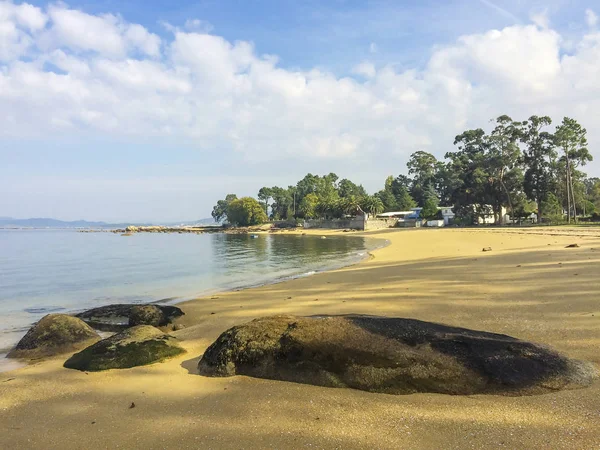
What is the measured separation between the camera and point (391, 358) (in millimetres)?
4973

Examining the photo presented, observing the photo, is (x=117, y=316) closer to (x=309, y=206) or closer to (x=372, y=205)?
(x=372, y=205)

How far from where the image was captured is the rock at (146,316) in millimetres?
10711

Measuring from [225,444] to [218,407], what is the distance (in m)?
0.87

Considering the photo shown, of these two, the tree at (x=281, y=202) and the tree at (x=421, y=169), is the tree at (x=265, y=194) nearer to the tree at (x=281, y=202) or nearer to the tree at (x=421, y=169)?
the tree at (x=281, y=202)

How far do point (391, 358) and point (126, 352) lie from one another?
4.59m

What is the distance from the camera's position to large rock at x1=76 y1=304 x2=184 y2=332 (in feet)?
36.3

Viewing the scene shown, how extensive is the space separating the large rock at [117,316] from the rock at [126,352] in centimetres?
327

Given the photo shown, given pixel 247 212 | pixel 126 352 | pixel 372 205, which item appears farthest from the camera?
pixel 247 212

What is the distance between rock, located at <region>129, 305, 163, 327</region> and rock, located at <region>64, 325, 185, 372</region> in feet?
9.86

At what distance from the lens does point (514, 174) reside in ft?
242

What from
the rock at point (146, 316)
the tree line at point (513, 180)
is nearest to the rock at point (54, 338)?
the rock at point (146, 316)

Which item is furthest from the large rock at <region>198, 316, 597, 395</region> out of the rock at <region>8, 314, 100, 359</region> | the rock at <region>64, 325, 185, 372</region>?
the rock at <region>8, 314, 100, 359</region>

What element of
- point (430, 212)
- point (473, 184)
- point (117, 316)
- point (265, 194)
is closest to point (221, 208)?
point (265, 194)

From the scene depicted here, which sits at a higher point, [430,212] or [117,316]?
[430,212]
